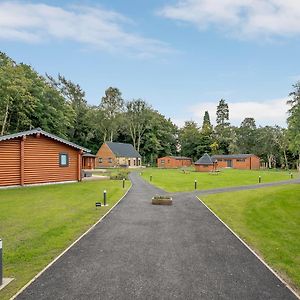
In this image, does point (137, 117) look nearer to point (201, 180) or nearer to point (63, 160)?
point (201, 180)

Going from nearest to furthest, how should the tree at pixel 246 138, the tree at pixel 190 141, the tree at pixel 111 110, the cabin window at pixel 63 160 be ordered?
the cabin window at pixel 63 160 → the tree at pixel 111 110 → the tree at pixel 246 138 → the tree at pixel 190 141

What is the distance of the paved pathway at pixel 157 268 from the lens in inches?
259

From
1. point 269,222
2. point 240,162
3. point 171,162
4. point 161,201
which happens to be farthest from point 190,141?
point 269,222

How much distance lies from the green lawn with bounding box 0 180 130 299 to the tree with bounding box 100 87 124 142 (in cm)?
6357

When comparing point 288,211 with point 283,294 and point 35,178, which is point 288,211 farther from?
point 35,178

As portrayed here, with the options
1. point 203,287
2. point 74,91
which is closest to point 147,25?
point 203,287

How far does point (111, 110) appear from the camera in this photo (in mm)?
87625

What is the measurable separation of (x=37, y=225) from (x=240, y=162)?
69.3 m

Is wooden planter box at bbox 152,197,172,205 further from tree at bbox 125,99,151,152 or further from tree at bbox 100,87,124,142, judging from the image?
tree at bbox 125,99,151,152

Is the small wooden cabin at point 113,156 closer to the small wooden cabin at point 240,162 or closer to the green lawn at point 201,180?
the small wooden cabin at point 240,162

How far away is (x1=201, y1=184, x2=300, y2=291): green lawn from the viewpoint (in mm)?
9180

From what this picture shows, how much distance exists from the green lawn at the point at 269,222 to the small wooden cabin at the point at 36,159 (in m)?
16.0

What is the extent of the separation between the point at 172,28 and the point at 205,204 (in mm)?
12913

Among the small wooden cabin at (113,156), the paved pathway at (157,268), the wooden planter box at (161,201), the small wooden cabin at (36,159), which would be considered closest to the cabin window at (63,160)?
the small wooden cabin at (36,159)
